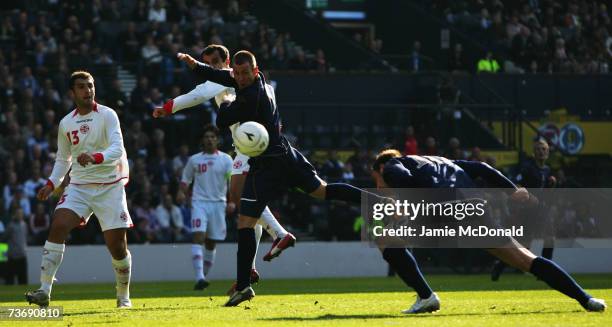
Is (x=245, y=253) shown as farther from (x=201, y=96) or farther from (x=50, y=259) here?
(x=201, y=96)

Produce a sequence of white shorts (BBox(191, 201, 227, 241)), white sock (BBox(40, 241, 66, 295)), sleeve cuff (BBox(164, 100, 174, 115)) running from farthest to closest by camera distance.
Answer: white shorts (BBox(191, 201, 227, 241)) < sleeve cuff (BBox(164, 100, 174, 115)) < white sock (BBox(40, 241, 66, 295))

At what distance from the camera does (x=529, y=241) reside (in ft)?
83.8

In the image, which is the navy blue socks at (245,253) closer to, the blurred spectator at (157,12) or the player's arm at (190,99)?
the player's arm at (190,99)

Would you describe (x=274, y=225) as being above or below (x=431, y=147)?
above

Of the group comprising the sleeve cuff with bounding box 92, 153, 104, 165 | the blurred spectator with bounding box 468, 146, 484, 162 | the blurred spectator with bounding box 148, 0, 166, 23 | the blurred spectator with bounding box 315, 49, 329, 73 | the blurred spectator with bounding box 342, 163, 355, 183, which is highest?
the blurred spectator with bounding box 148, 0, 166, 23

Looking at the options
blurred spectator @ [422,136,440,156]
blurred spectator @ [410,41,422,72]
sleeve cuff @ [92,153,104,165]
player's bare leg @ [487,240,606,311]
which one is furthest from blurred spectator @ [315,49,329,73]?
player's bare leg @ [487,240,606,311]

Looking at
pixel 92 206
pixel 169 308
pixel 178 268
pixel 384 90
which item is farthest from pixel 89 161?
pixel 384 90

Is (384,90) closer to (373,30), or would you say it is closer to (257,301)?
(373,30)

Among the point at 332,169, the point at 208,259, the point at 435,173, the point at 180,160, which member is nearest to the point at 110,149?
the point at 435,173

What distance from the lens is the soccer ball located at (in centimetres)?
1296

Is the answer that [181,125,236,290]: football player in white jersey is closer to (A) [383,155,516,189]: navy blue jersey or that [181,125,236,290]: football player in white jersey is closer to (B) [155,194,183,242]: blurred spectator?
(B) [155,194,183,242]: blurred spectator

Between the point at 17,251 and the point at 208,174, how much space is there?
5.49 m

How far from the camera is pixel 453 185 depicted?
12023 millimetres

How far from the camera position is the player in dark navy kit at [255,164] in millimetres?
13195
